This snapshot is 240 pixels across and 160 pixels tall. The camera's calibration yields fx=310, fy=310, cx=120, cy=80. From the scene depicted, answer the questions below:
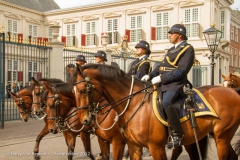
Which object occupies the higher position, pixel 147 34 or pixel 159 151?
pixel 147 34

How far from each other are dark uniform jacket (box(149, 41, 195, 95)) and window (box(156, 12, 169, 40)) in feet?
92.0

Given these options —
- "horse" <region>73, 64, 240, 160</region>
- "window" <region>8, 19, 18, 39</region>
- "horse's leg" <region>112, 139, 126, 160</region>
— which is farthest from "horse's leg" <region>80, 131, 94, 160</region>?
"window" <region>8, 19, 18, 39</region>

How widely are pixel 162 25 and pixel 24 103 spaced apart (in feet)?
86.5

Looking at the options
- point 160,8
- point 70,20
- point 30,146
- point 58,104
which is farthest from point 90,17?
point 58,104

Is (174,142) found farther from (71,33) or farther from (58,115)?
(71,33)

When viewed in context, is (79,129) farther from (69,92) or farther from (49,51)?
(49,51)

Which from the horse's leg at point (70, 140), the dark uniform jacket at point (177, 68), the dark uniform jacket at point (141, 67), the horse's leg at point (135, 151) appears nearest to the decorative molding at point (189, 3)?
the dark uniform jacket at point (141, 67)

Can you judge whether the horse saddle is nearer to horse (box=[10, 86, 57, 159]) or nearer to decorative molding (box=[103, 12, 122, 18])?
horse (box=[10, 86, 57, 159])

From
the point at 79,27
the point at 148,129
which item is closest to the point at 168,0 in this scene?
the point at 79,27

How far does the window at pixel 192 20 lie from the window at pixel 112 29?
784cm

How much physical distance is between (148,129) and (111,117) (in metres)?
1.12

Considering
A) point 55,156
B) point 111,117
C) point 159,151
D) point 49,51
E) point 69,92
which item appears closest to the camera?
point 159,151

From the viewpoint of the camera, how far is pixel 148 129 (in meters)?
4.46

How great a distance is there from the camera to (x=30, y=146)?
877 cm
